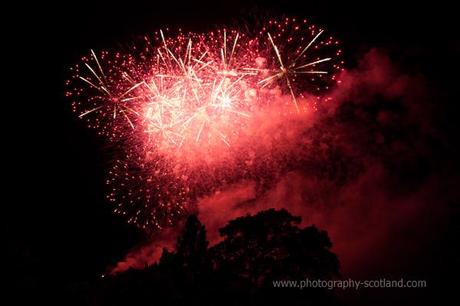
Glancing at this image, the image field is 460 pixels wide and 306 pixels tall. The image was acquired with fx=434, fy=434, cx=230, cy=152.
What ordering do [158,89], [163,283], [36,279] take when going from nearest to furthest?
1. [36,279]
2. [163,283]
3. [158,89]

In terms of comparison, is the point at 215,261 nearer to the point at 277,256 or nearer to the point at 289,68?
the point at 277,256

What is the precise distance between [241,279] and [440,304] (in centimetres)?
746

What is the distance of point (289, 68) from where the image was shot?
619 inches

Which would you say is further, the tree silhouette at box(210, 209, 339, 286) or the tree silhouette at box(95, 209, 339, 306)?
the tree silhouette at box(210, 209, 339, 286)

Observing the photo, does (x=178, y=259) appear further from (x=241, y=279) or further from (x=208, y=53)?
(x=208, y=53)

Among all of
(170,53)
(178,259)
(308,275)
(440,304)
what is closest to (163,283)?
(178,259)

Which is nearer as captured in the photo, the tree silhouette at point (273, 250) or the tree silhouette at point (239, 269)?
the tree silhouette at point (239, 269)

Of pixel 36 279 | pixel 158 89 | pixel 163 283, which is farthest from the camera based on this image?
pixel 158 89

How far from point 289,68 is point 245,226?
642 cm

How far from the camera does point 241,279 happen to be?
52.5 ft

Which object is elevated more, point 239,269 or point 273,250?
point 273,250

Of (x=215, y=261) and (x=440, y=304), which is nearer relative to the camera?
(x=440, y=304)

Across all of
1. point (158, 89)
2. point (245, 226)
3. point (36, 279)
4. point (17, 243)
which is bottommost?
point (36, 279)

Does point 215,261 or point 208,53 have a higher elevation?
point 208,53
